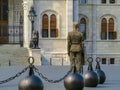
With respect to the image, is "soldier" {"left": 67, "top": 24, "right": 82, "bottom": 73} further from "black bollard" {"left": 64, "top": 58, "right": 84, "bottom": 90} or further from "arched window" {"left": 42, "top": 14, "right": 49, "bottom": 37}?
"arched window" {"left": 42, "top": 14, "right": 49, "bottom": 37}

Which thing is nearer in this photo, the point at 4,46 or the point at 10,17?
the point at 4,46

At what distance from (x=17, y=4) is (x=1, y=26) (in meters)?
2.67

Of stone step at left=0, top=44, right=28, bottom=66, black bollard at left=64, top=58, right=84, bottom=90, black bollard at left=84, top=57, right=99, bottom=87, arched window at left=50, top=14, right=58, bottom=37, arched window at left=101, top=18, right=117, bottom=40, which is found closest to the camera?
black bollard at left=64, top=58, right=84, bottom=90

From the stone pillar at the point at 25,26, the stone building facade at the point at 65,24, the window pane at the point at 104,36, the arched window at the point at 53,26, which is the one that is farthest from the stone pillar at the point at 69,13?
the window pane at the point at 104,36

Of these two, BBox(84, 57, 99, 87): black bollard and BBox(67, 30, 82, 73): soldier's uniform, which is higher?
BBox(67, 30, 82, 73): soldier's uniform

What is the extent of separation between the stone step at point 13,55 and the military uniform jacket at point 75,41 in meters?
21.3

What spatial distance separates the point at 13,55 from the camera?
45344 millimetres

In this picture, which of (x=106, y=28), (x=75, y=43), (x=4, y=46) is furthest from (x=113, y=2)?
(x=75, y=43)

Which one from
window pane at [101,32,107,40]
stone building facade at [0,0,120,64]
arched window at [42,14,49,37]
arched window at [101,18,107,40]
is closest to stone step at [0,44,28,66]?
stone building facade at [0,0,120,64]

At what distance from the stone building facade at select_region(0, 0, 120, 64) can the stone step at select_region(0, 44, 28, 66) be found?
2.01 m

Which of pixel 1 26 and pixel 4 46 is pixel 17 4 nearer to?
pixel 1 26

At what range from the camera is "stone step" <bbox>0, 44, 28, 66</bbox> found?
141 feet

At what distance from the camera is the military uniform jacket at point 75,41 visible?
20688 millimetres

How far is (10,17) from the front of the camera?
56.1 metres
